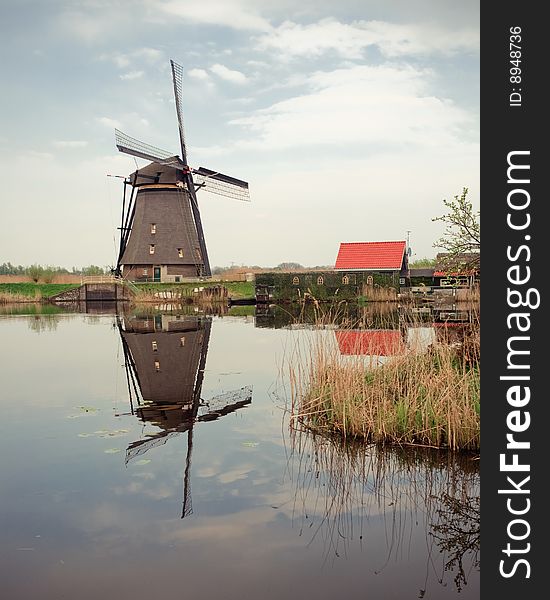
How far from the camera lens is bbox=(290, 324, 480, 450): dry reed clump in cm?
627

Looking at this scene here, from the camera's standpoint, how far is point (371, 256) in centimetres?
3734

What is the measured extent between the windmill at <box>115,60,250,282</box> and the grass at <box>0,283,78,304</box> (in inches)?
258

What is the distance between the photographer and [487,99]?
12.5 feet

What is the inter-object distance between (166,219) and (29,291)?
37.4ft

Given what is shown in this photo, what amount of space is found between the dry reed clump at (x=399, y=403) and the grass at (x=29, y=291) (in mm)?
34837

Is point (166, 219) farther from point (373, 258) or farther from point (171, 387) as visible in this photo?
point (171, 387)

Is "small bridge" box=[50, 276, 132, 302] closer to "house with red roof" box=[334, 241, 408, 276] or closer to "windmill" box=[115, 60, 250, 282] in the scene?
"windmill" box=[115, 60, 250, 282]

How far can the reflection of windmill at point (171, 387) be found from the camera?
743 centimetres

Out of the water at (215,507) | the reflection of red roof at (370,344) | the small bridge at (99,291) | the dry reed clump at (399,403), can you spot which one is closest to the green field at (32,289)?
the small bridge at (99,291)

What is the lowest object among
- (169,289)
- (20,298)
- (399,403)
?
(399,403)

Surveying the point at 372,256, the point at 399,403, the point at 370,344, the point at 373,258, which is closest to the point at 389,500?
the point at 399,403

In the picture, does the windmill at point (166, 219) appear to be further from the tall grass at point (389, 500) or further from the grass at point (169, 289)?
the tall grass at point (389, 500)

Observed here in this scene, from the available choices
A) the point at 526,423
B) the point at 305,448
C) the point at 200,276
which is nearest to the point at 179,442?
the point at 305,448

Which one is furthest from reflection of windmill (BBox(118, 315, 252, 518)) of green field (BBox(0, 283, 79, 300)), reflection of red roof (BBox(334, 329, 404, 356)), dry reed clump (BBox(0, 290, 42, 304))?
dry reed clump (BBox(0, 290, 42, 304))
